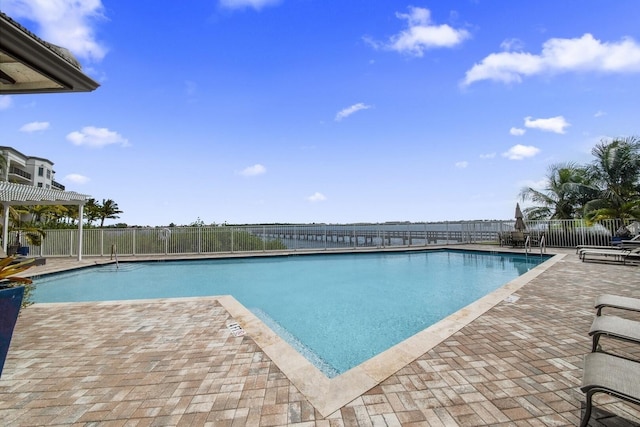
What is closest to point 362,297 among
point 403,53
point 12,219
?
point 403,53

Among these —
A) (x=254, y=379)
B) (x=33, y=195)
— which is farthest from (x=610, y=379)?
(x=33, y=195)

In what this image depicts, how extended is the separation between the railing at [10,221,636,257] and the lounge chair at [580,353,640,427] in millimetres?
12031

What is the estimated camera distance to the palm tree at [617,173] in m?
12.6

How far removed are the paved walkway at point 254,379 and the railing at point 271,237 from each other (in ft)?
31.4

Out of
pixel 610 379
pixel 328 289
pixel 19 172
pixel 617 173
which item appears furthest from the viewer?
pixel 19 172

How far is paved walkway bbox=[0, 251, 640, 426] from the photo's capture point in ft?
6.10

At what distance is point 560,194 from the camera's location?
16.3 metres

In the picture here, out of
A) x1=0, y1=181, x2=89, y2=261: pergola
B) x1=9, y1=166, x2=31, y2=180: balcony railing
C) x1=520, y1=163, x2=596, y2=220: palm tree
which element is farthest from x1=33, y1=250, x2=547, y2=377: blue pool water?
x1=9, y1=166, x2=31, y2=180: balcony railing

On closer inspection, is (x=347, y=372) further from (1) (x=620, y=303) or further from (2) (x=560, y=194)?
(2) (x=560, y=194)

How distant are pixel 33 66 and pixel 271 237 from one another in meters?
12.0

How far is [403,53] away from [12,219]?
1643 cm

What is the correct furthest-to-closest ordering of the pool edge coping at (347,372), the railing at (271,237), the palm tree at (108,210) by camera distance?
the palm tree at (108,210) → the railing at (271,237) → the pool edge coping at (347,372)

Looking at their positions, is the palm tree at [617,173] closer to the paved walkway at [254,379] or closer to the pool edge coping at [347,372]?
the paved walkway at [254,379]

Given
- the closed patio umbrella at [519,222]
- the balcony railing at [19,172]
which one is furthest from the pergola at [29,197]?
the balcony railing at [19,172]
